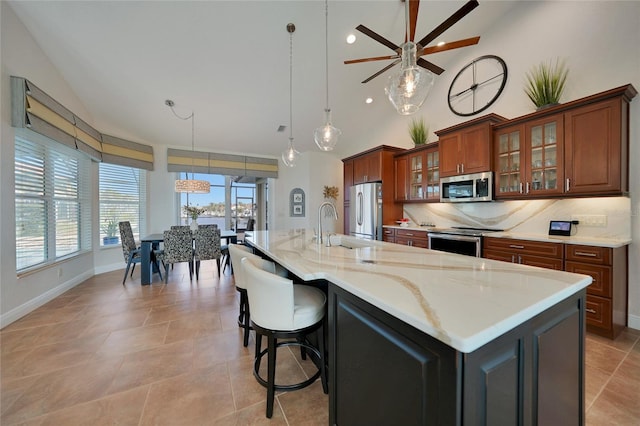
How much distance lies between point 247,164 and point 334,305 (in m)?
5.71

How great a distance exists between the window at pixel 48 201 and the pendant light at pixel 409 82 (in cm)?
414

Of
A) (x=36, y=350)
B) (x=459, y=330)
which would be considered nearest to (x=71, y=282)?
(x=36, y=350)

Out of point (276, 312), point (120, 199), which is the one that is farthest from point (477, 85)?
point (120, 199)

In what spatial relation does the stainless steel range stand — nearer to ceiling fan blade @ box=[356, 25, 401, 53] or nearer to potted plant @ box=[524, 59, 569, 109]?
potted plant @ box=[524, 59, 569, 109]

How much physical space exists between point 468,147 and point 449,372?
3.54 meters

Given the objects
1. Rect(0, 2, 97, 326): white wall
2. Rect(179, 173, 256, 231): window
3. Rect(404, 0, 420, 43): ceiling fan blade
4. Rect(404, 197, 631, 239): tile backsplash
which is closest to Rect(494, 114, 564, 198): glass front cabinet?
Rect(404, 197, 631, 239): tile backsplash

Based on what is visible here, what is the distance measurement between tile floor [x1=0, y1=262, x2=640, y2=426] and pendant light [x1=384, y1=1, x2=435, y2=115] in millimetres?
2326

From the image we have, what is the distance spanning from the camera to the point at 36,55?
3.00m

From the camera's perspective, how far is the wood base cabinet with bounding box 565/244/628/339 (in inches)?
86.7

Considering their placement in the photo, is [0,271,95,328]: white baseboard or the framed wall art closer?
[0,271,95,328]: white baseboard

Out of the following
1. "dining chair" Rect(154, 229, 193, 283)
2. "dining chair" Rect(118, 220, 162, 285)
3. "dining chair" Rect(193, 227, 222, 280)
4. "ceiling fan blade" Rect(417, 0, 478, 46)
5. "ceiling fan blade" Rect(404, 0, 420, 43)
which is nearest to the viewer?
"ceiling fan blade" Rect(417, 0, 478, 46)

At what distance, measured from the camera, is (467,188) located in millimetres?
3449

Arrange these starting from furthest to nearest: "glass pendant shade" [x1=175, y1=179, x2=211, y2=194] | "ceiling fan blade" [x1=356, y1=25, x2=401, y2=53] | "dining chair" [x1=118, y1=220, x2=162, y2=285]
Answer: "glass pendant shade" [x1=175, y1=179, x2=211, y2=194] → "dining chair" [x1=118, y1=220, x2=162, y2=285] → "ceiling fan blade" [x1=356, y1=25, x2=401, y2=53]

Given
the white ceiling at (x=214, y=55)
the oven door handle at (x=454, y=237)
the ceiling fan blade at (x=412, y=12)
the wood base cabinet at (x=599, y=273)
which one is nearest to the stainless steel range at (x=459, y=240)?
the oven door handle at (x=454, y=237)
